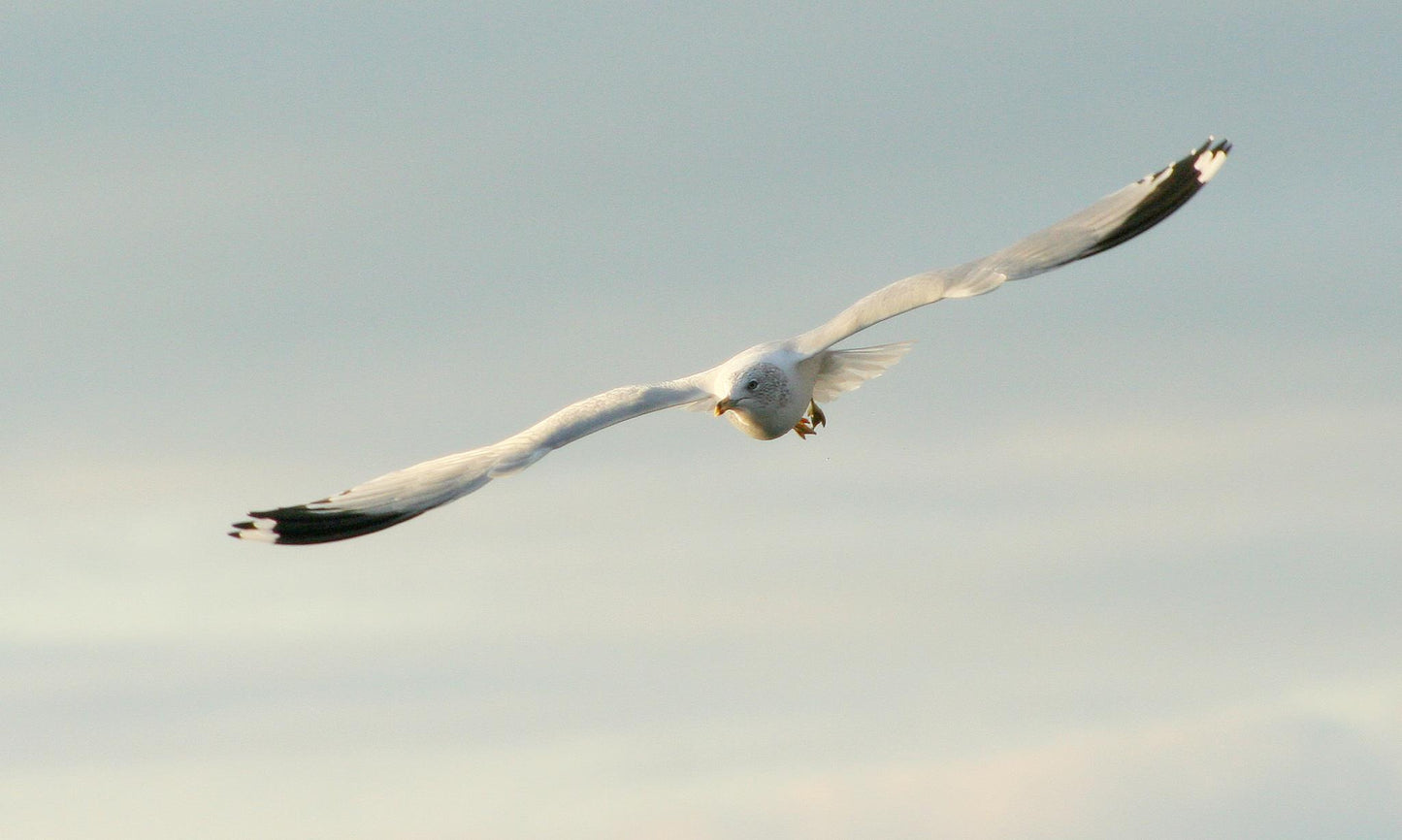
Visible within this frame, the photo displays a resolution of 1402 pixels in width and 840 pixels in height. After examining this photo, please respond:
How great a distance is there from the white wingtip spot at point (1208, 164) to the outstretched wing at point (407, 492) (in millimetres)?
6081

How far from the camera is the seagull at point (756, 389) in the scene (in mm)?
17688

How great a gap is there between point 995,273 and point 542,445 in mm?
4221

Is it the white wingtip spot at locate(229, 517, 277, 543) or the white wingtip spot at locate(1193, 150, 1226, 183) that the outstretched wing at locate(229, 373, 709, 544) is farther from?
the white wingtip spot at locate(1193, 150, 1226, 183)

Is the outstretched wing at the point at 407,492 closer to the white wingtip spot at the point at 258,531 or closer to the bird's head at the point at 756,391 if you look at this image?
the white wingtip spot at the point at 258,531

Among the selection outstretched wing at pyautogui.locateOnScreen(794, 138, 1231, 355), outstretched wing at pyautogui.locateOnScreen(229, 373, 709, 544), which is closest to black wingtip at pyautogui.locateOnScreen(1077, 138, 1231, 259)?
outstretched wing at pyautogui.locateOnScreen(794, 138, 1231, 355)

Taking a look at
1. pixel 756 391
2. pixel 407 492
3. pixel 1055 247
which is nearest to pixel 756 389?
pixel 756 391

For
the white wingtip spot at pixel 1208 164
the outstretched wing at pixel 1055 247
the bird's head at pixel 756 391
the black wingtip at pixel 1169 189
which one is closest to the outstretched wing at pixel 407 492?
the bird's head at pixel 756 391

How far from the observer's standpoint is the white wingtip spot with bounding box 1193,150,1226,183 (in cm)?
1969

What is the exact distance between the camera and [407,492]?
17.8 m

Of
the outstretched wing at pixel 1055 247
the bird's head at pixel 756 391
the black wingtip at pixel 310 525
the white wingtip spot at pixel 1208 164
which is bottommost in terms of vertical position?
the black wingtip at pixel 310 525

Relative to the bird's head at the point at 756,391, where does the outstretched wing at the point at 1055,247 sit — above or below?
above

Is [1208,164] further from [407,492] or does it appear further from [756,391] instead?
[407,492]

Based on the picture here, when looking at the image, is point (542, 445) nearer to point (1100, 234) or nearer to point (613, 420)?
point (613, 420)

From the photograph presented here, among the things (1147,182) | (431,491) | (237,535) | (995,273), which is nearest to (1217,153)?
(1147,182)
